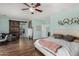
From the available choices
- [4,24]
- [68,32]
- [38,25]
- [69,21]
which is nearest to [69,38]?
[68,32]

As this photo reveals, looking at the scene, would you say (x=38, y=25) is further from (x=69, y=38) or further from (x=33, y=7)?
(x=69, y=38)

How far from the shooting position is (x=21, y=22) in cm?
160

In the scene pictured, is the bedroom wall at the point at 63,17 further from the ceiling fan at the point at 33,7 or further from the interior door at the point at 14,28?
the interior door at the point at 14,28

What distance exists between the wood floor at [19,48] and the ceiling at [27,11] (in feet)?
1.36

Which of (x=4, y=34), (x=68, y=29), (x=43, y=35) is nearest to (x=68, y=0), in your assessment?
(x=68, y=29)

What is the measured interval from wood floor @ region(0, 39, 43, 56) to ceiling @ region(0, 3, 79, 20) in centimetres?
42

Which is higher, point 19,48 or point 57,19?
point 57,19

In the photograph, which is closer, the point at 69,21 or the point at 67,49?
the point at 67,49

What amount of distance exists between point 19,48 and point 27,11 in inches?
24.1

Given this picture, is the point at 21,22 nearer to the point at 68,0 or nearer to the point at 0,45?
the point at 0,45

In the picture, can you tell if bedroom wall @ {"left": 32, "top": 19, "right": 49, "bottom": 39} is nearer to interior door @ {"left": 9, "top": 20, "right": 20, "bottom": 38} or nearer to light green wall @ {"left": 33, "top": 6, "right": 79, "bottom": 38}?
light green wall @ {"left": 33, "top": 6, "right": 79, "bottom": 38}

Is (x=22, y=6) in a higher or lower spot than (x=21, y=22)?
higher

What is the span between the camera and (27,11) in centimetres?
157

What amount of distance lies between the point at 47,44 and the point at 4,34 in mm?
722
